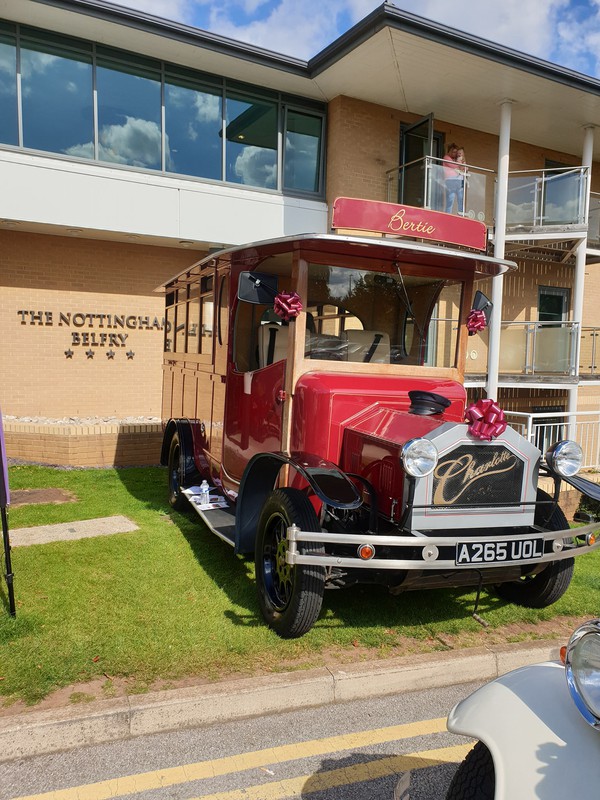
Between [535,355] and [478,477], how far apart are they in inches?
408

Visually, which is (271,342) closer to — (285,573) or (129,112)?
(285,573)

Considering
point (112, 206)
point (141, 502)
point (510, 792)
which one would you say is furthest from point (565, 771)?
point (112, 206)

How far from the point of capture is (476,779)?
204cm

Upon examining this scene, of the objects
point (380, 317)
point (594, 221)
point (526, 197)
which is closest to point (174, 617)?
point (380, 317)

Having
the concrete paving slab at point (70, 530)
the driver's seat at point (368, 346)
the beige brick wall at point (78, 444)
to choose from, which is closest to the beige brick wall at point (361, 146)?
the beige brick wall at point (78, 444)

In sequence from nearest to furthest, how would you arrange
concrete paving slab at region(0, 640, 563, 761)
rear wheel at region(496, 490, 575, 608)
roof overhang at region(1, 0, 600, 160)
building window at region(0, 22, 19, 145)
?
concrete paving slab at region(0, 640, 563, 761) → rear wheel at region(496, 490, 575, 608) → roof overhang at region(1, 0, 600, 160) → building window at region(0, 22, 19, 145)

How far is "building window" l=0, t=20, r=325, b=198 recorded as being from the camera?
35.1 ft

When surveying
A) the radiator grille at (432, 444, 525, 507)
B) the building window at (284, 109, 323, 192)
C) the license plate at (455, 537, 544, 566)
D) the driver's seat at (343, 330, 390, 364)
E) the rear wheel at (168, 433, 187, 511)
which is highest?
the building window at (284, 109, 323, 192)

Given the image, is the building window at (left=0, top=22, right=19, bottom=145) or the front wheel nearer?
the front wheel

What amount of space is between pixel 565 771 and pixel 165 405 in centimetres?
714

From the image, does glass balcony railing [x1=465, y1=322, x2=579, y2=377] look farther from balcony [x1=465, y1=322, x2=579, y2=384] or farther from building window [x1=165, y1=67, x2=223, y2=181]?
building window [x1=165, y1=67, x2=223, y2=181]

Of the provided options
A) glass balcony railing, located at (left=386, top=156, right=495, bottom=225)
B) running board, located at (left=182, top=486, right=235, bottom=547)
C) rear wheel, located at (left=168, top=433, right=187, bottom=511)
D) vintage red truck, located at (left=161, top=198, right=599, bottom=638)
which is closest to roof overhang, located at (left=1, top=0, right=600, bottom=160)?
glass balcony railing, located at (left=386, top=156, right=495, bottom=225)

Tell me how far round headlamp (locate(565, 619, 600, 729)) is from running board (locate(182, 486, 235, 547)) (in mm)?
3135

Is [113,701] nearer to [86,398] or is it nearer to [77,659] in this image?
[77,659]
